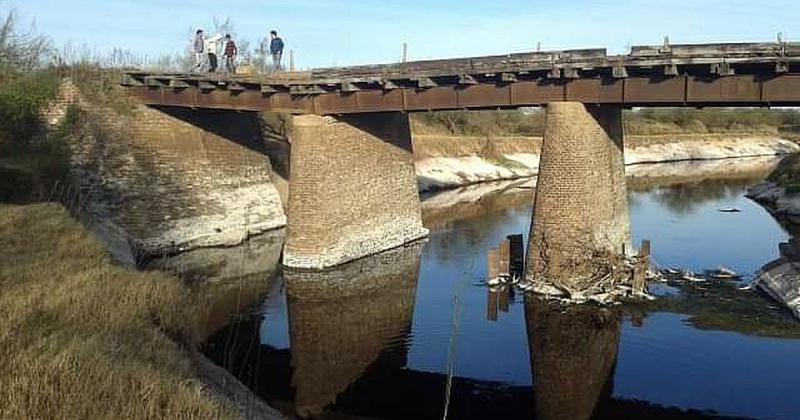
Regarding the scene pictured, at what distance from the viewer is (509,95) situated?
69.8 ft

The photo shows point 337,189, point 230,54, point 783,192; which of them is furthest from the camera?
point 783,192

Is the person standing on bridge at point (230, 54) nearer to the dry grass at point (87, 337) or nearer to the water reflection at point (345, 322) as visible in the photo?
the water reflection at point (345, 322)

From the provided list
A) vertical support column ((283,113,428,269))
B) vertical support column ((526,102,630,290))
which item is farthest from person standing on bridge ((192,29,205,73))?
vertical support column ((526,102,630,290))

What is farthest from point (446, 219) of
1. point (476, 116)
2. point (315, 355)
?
point (476, 116)

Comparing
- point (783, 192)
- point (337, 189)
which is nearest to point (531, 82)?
point (337, 189)

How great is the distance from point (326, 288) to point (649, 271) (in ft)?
33.7

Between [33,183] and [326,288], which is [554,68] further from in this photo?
[33,183]

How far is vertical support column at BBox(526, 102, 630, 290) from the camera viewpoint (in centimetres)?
2008

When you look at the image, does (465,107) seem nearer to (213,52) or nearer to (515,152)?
(213,52)

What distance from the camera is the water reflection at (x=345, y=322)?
15586 mm

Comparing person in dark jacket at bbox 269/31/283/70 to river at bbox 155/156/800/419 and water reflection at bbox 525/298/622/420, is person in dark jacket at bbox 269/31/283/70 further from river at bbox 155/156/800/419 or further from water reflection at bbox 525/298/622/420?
water reflection at bbox 525/298/622/420

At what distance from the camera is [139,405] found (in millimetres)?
6035

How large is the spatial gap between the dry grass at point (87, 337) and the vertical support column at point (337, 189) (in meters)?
11.2

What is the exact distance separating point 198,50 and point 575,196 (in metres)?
18.1
